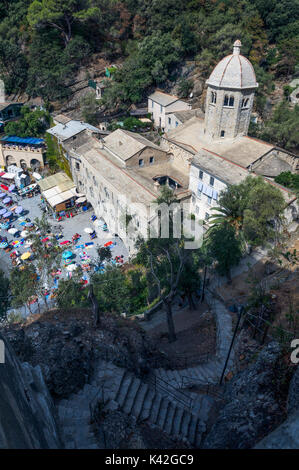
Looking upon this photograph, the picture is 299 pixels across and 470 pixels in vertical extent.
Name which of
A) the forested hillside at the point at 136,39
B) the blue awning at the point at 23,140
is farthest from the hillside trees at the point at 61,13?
the blue awning at the point at 23,140

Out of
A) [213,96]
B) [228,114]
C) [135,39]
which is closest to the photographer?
[228,114]

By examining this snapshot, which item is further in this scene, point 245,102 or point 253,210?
point 245,102

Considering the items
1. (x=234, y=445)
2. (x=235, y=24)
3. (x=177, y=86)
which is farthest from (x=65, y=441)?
(x=235, y=24)

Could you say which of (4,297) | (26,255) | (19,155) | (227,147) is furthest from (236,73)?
(19,155)

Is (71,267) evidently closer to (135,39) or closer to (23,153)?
(23,153)

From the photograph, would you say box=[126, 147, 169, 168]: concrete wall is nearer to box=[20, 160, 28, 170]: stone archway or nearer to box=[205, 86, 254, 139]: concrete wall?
box=[205, 86, 254, 139]: concrete wall

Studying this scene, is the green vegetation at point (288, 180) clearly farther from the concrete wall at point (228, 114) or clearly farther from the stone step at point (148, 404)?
the stone step at point (148, 404)
